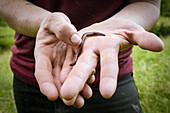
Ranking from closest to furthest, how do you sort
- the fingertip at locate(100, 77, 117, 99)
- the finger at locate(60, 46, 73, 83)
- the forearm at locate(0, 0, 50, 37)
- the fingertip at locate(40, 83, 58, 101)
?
the fingertip at locate(100, 77, 117, 99)
the fingertip at locate(40, 83, 58, 101)
the finger at locate(60, 46, 73, 83)
the forearm at locate(0, 0, 50, 37)

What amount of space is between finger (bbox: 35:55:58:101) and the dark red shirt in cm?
60

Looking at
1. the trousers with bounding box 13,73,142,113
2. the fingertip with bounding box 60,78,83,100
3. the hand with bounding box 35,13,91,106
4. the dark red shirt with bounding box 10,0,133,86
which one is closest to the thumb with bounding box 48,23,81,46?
the hand with bounding box 35,13,91,106

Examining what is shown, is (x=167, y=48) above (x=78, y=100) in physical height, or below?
below

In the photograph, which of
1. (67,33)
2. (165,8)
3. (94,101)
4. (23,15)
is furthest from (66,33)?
(165,8)

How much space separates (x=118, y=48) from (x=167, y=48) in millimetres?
5502

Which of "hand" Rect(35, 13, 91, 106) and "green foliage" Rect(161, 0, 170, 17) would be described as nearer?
"hand" Rect(35, 13, 91, 106)

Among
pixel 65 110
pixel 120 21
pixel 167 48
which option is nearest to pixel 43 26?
pixel 120 21

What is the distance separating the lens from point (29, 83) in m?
1.77

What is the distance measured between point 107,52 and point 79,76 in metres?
0.28

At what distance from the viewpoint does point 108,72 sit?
969mm

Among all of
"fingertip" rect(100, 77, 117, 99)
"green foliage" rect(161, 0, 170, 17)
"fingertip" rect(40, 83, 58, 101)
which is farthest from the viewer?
"green foliage" rect(161, 0, 170, 17)

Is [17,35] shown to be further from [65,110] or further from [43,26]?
[65,110]

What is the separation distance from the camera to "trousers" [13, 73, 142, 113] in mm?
1663

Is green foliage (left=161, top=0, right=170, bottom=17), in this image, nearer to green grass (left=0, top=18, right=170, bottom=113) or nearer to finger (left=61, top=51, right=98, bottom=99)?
green grass (left=0, top=18, right=170, bottom=113)
